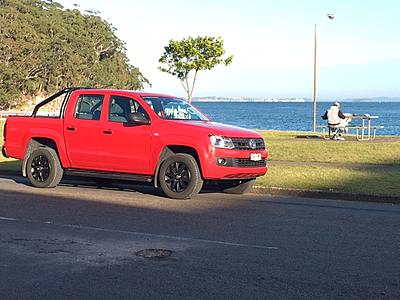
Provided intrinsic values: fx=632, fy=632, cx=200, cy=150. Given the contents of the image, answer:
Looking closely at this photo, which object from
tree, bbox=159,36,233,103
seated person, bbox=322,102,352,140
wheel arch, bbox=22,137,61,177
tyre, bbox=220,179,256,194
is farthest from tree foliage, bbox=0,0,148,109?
tyre, bbox=220,179,256,194

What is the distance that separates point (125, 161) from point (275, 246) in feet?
15.3

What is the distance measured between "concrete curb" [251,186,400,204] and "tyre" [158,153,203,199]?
1703 millimetres

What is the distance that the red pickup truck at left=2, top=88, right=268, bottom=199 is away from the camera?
10836 mm

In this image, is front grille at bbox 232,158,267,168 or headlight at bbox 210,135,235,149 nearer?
headlight at bbox 210,135,235,149

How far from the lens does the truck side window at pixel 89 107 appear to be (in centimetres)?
1184

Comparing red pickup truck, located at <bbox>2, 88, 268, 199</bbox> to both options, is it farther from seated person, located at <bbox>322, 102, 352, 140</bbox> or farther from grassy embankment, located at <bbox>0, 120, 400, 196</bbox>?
seated person, located at <bbox>322, 102, 352, 140</bbox>

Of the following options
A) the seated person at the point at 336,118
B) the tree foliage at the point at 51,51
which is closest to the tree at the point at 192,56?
the seated person at the point at 336,118

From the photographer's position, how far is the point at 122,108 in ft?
38.5

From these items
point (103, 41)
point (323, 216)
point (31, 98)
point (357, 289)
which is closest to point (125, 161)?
point (323, 216)

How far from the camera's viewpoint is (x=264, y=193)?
12.1 metres

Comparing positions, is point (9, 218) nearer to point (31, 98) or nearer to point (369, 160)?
point (369, 160)

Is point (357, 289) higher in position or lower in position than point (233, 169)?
lower

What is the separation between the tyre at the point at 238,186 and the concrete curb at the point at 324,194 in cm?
30

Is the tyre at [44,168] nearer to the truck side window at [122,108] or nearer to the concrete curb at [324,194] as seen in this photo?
the truck side window at [122,108]
